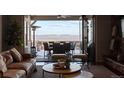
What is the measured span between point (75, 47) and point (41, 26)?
53 cm

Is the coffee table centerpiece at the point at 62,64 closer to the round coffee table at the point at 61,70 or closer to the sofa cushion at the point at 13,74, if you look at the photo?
the round coffee table at the point at 61,70

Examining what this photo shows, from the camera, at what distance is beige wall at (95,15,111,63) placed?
7.55ft

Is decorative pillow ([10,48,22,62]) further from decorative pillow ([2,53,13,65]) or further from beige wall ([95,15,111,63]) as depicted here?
beige wall ([95,15,111,63])

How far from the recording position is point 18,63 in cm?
266

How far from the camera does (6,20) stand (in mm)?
2191

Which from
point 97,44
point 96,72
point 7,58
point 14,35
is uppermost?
point 14,35

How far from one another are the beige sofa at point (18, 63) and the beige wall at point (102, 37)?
0.88 meters

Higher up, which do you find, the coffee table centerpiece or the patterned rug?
the coffee table centerpiece

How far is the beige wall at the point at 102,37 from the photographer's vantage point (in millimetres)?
2303

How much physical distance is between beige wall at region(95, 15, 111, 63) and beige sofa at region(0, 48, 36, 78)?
88 cm

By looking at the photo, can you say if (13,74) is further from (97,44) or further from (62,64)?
(97,44)

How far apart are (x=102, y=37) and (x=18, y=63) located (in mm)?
1262

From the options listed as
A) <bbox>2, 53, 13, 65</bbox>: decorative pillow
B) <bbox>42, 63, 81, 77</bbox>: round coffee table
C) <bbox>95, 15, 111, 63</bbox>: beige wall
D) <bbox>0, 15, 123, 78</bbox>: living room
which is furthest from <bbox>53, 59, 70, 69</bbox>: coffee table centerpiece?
<bbox>2, 53, 13, 65</bbox>: decorative pillow

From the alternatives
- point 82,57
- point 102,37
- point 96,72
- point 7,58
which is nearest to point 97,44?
point 102,37
